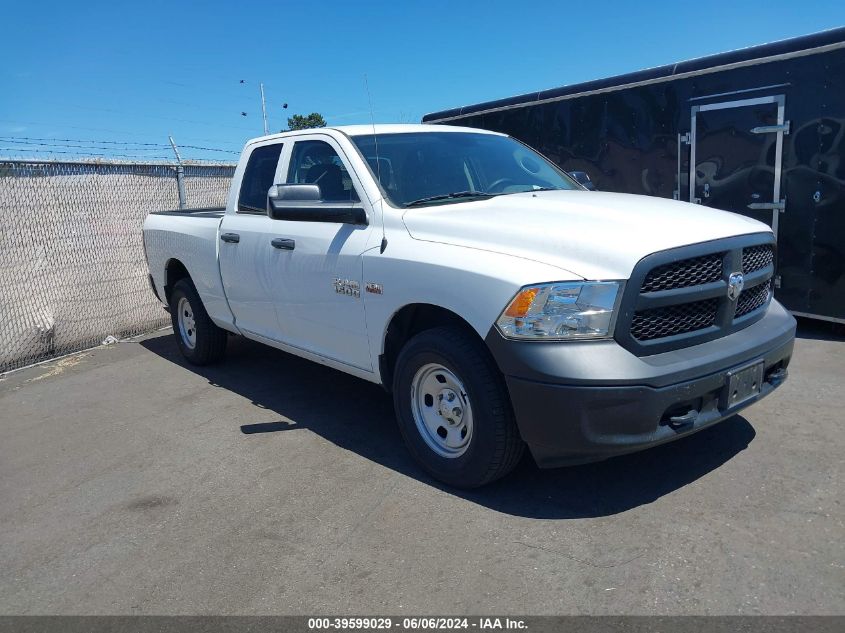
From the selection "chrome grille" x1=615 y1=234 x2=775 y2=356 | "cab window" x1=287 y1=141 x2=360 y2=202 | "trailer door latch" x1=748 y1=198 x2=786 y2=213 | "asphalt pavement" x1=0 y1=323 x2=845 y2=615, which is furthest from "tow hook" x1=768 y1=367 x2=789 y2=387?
"trailer door latch" x1=748 y1=198 x2=786 y2=213

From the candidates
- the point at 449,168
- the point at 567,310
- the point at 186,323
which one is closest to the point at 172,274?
the point at 186,323

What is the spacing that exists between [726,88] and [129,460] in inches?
244

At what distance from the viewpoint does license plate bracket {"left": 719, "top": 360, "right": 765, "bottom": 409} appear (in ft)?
10.6

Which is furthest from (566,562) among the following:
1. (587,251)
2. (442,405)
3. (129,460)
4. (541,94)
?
(541,94)

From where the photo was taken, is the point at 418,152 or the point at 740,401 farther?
the point at 418,152

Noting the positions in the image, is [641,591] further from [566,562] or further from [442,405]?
[442,405]

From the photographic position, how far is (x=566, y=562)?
117 inches

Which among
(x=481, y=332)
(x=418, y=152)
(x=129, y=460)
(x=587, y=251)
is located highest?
(x=418, y=152)

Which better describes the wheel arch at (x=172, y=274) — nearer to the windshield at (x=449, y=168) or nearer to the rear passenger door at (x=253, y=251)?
the rear passenger door at (x=253, y=251)

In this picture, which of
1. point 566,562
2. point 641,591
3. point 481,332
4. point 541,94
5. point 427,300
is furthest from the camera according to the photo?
point 541,94

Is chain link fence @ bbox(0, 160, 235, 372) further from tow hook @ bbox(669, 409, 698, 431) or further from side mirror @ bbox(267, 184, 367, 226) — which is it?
tow hook @ bbox(669, 409, 698, 431)

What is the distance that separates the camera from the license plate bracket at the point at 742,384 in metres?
3.24

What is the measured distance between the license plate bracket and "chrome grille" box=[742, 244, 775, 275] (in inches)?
21.0

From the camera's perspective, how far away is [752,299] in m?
3.73
